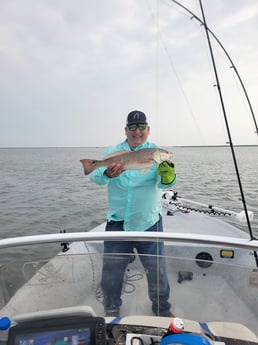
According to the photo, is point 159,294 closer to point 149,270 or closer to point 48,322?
point 149,270

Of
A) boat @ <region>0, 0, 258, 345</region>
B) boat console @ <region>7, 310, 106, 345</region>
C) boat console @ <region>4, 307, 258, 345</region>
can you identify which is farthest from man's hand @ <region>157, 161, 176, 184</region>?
boat console @ <region>7, 310, 106, 345</region>

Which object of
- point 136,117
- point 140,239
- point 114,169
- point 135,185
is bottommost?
point 140,239

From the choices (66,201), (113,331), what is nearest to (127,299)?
(113,331)

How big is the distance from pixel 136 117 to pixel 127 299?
5.76ft

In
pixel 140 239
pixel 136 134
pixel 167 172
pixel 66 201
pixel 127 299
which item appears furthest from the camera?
pixel 66 201

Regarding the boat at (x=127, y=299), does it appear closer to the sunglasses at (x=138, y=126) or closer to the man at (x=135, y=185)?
the man at (x=135, y=185)

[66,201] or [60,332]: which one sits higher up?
[66,201]

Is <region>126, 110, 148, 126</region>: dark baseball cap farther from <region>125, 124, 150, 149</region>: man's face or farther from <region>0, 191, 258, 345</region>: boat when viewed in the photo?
<region>0, 191, 258, 345</region>: boat

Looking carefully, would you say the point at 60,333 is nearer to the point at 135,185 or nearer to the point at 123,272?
the point at 123,272

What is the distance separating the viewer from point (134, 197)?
9.87 ft

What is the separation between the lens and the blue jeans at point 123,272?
2.09m

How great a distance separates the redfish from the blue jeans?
93 cm

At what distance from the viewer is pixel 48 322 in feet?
5.18

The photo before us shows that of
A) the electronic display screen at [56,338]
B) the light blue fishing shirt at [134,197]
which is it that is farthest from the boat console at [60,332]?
the light blue fishing shirt at [134,197]
